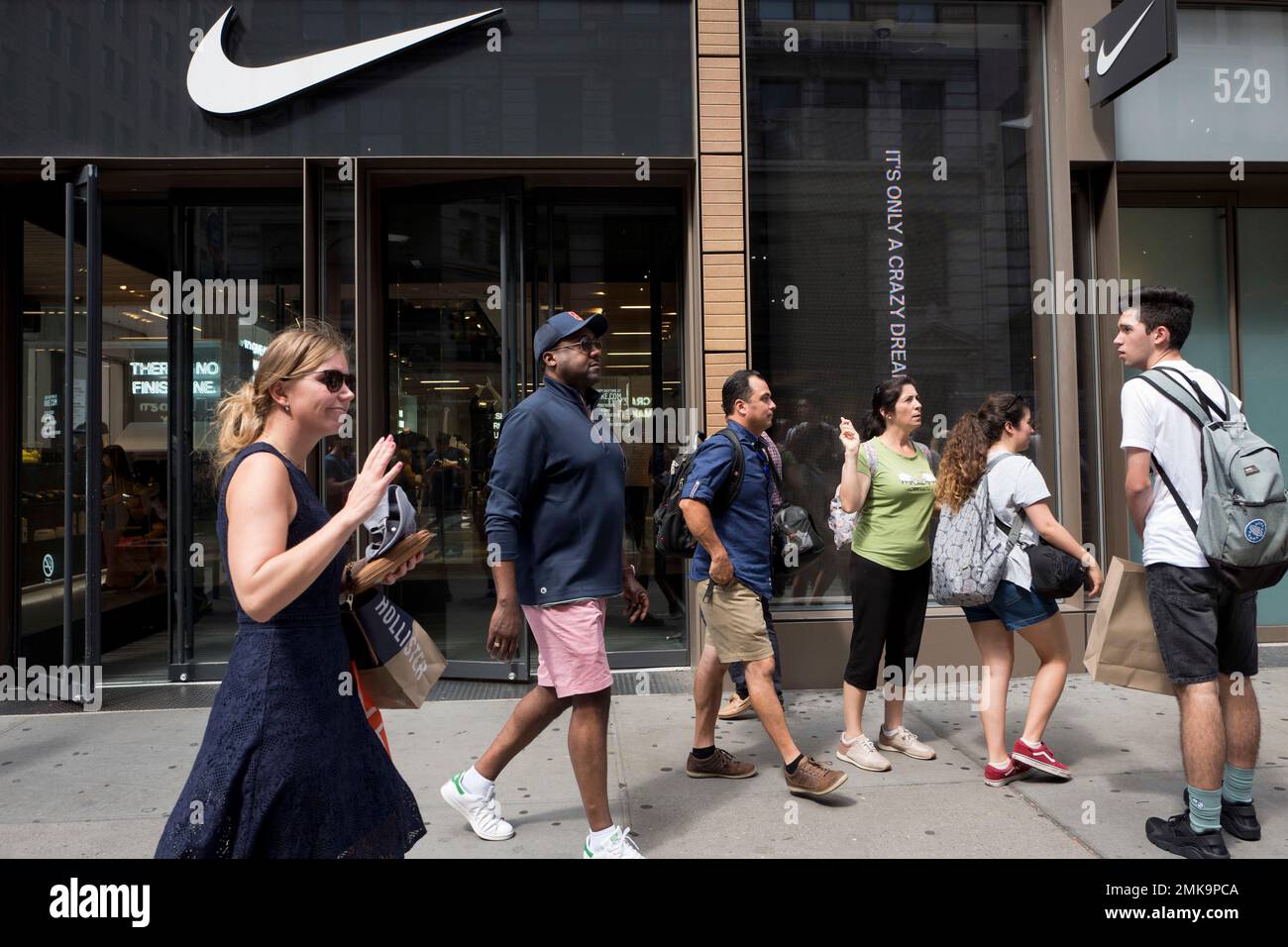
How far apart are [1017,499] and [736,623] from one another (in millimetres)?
1414

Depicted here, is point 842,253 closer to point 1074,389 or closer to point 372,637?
point 1074,389

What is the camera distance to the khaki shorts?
4219 millimetres

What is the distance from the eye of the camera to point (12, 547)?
6660 mm

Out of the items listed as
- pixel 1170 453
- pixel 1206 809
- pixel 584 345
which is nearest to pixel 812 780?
pixel 1206 809

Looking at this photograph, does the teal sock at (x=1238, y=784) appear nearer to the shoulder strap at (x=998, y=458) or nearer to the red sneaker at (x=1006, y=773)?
the red sneaker at (x=1006, y=773)

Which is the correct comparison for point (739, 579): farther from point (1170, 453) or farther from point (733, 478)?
point (1170, 453)

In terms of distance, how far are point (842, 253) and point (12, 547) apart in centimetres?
628

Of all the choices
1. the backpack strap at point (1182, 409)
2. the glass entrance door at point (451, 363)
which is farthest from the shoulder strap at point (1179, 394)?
the glass entrance door at point (451, 363)

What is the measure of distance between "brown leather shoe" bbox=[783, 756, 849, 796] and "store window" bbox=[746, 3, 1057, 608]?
2.39 m

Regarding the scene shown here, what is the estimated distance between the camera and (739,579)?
4.36 m

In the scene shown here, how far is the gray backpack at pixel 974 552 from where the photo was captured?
429 centimetres
